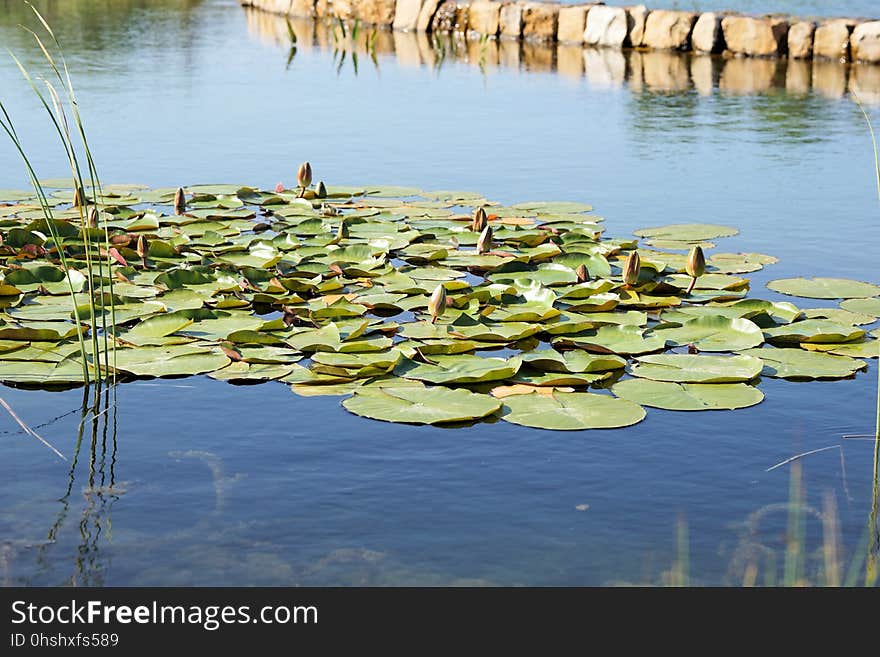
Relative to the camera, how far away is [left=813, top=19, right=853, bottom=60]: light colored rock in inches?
526

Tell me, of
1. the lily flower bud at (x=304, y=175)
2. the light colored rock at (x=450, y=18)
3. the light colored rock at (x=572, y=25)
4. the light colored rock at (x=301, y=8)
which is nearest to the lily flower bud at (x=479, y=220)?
the lily flower bud at (x=304, y=175)

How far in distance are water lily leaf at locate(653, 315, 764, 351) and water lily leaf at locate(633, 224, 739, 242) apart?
1473 millimetres

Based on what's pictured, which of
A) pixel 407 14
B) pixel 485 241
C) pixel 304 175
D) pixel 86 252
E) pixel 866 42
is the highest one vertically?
pixel 407 14

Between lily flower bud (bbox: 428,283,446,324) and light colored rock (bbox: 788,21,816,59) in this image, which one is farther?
light colored rock (bbox: 788,21,816,59)

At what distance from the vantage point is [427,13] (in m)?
17.6

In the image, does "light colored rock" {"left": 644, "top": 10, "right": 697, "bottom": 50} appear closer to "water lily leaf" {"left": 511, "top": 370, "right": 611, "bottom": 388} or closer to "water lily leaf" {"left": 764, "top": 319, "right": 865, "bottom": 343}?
"water lily leaf" {"left": 764, "top": 319, "right": 865, "bottom": 343}

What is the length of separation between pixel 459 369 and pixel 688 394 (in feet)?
2.34

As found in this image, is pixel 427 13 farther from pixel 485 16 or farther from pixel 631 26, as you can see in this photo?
pixel 631 26

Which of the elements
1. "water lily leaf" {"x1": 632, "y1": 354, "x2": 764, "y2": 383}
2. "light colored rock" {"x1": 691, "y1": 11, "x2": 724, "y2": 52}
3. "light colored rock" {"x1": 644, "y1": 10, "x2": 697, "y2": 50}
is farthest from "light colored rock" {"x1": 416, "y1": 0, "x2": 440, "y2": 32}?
"water lily leaf" {"x1": 632, "y1": 354, "x2": 764, "y2": 383}

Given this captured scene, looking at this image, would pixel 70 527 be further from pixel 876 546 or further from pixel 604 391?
pixel 876 546

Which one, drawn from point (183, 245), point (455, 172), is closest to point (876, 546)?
point (183, 245)

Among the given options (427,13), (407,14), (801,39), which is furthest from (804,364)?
(407,14)

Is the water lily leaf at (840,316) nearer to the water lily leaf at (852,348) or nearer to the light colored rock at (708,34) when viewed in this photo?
the water lily leaf at (852,348)

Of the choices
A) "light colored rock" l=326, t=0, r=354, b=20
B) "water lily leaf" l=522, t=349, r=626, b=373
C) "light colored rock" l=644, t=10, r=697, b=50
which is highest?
"light colored rock" l=326, t=0, r=354, b=20
